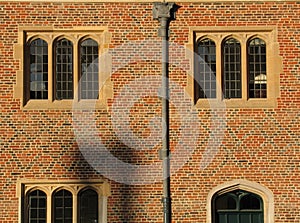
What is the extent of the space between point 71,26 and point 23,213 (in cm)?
432

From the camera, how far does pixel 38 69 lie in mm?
16406

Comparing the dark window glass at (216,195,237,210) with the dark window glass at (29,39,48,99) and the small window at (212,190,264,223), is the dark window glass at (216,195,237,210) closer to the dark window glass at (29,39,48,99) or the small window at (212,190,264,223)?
the small window at (212,190,264,223)

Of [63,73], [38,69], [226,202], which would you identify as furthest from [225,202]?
[38,69]

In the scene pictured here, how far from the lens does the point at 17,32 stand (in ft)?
53.5

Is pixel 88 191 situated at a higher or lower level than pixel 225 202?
higher

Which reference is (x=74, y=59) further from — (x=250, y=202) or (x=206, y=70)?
(x=250, y=202)

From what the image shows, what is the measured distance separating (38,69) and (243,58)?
4.67 meters

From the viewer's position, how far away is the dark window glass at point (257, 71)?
651 inches

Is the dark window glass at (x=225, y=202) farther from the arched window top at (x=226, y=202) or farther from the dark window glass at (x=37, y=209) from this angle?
the dark window glass at (x=37, y=209)

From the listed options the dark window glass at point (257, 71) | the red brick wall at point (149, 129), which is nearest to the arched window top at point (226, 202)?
the red brick wall at point (149, 129)

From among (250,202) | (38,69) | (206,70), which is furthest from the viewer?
(206,70)

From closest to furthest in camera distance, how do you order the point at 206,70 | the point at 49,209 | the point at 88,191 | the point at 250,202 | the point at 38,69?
the point at 49,209 → the point at 88,191 → the point at 250,202 → the point at 38,69 → the point at 206,70

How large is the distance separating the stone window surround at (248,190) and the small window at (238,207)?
141mm

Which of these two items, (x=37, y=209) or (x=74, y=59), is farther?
(x=74, y=59)
